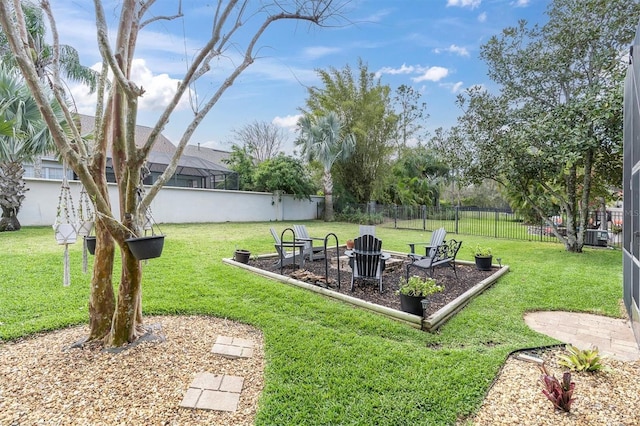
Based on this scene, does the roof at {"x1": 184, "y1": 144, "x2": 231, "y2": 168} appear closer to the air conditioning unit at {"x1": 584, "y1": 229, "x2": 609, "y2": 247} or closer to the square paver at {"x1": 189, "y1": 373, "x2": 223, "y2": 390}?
the air conditioning unit at {"x1": 584, "y1": 229, "x2": 609, "y2": 247}

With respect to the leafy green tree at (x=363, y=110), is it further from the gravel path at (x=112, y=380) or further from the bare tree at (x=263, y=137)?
the gravel path at (x=112, y=380)

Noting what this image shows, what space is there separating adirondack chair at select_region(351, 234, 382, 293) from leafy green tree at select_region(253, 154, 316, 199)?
14.0 meters

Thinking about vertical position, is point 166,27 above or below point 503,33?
below

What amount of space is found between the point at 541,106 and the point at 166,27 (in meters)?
10.4

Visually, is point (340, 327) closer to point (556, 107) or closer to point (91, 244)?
point (91, 244)

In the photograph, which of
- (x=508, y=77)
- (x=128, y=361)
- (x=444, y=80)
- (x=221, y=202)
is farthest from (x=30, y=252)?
(x=444, y=80)

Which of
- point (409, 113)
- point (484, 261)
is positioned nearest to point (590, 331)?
point (484, 261)

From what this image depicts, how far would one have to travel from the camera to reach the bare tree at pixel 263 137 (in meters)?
31.0

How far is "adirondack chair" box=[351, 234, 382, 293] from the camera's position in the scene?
515cm

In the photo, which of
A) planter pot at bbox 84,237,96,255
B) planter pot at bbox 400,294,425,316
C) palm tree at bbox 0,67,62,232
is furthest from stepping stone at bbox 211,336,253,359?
palm tree at bbox 0,67,62,232

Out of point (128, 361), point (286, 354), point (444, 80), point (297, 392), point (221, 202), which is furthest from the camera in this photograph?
point (221, 202)

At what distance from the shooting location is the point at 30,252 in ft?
22.9

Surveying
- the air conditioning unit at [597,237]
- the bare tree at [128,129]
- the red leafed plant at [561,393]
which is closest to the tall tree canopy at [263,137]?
the air conditioning unit at [597,237]

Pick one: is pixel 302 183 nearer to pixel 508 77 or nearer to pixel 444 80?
pixel 444 80
